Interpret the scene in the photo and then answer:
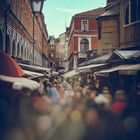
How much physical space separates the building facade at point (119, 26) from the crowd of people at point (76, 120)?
12.3 metres

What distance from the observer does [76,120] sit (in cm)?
844

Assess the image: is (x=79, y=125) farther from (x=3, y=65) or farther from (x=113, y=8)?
(x=113, y=8)

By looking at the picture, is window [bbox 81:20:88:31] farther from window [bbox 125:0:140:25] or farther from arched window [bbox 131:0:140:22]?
arched window [bbox 131:0:140:22]

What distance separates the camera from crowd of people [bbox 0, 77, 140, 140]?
7.48 metres

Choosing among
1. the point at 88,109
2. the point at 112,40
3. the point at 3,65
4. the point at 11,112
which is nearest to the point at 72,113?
the point at 88,109

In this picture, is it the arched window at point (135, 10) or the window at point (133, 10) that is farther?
the window at point (133, 10)

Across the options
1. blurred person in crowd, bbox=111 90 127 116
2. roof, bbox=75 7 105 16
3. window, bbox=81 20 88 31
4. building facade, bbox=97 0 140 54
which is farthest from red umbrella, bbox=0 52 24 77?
window, bbox=81 20 88 31

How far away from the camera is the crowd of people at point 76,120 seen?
24.6 feet

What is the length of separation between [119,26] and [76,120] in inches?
674

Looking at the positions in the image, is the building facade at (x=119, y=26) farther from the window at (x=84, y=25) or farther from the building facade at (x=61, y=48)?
the building facade at (x=61, y=48)

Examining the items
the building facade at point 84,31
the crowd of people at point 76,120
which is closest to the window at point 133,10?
the crowd of people at point 76,120

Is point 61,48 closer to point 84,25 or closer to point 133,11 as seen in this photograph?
point 84,25

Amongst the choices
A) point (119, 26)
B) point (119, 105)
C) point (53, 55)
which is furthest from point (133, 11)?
point (53, 55)

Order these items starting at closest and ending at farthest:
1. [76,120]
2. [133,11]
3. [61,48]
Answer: [76,120] → [133,11] → [61,48]
